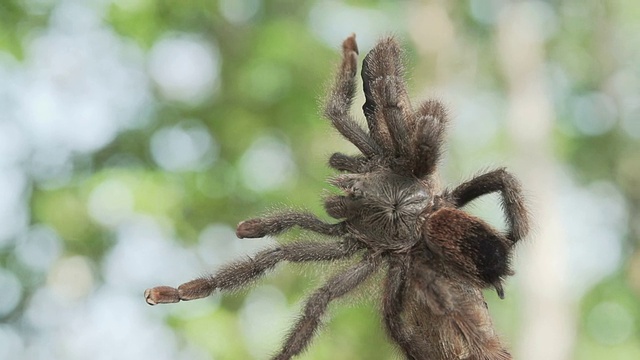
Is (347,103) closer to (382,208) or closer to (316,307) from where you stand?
(382,208)

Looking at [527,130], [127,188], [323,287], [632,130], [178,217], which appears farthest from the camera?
[632,130]

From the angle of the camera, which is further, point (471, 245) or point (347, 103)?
point (347, 103)

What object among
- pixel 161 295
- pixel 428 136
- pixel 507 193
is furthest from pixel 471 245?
pixel 161 295

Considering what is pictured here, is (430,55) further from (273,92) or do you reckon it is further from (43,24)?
(43,24)

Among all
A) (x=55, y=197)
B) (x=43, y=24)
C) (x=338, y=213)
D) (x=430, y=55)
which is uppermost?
(x=430, y=55)

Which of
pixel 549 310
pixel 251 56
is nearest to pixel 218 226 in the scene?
pixel 251 56

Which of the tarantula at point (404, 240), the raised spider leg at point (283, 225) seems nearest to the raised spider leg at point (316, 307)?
the tarantula at point (404, 240)

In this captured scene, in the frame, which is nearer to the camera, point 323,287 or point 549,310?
point 323,287
